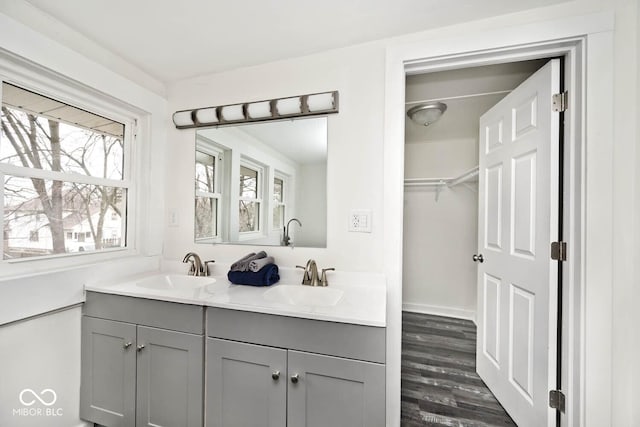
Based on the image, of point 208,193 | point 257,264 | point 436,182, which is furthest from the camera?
point 436,182

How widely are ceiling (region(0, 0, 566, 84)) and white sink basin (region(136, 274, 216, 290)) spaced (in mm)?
1373

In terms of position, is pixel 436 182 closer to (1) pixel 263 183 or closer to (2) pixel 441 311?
(2) pixel 441 311

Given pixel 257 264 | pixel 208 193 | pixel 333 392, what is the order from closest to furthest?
pixel 333 392, pixel 257 264, pixel 208 193

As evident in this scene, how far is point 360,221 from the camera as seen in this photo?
1.51 metres

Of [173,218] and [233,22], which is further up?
[233,22]

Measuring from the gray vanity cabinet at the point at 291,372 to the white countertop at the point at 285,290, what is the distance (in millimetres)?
38

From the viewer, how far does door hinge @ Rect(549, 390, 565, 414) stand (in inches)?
49.8

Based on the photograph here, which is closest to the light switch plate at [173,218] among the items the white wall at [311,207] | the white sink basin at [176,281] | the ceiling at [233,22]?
the white sink basin at [176,281]

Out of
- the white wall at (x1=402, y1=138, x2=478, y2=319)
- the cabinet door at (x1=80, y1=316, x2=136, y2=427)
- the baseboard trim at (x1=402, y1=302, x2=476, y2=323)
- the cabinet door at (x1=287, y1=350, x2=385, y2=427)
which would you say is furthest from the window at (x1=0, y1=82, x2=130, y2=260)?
the baseboard trim at (x1=402, y1=302, x2=476, y2=323)

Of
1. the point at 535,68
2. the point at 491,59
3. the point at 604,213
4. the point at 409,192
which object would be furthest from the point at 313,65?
the point at 409,192

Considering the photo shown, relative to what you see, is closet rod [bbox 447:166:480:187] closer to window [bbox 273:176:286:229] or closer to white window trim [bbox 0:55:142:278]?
window [bbox 273:176:286:229]

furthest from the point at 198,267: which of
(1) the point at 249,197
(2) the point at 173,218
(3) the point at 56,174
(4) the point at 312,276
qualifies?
(3) the point at 56,174

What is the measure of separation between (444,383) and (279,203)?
1.73m

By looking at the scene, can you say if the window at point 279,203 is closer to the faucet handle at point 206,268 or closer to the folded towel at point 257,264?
the folded towel at point 257,264
